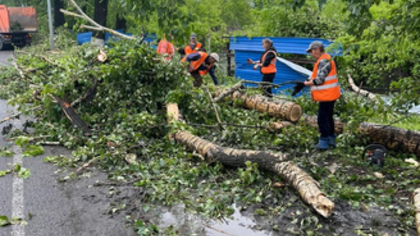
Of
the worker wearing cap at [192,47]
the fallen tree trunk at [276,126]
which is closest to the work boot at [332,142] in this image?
the fallen tree trunk at [276,126]

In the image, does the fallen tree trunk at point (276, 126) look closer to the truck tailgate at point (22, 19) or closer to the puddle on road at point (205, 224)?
the puddle on road at point (205, 224)

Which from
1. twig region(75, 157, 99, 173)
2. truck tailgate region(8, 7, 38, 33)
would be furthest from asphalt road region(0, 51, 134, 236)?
truck tailgate region(8, 7, 38, 33)

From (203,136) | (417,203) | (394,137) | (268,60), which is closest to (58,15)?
(268,60)

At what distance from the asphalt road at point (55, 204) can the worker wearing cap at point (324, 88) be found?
3376 millimetres

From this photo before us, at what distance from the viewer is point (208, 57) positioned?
1055cm

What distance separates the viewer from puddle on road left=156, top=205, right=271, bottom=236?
13.8 feet

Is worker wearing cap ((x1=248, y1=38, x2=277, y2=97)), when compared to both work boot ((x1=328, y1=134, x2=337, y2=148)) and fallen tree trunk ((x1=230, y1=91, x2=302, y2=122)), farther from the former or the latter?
work boot ((x1=328, y1=134, x2=337, y2=148))

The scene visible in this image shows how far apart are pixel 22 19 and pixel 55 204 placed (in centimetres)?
2596

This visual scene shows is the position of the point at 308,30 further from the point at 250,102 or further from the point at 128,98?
the point at 128,98

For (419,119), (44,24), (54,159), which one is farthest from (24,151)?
(44,24)

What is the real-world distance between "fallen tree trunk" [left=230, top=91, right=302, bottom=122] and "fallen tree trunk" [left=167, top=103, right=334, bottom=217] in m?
2.08

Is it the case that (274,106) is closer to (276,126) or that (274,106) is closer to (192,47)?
(276,126)

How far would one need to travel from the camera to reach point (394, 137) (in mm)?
6387

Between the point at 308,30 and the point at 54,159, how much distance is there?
10.3m
